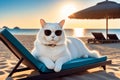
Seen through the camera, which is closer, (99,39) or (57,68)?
(57,68)

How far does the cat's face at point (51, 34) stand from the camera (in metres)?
4.32

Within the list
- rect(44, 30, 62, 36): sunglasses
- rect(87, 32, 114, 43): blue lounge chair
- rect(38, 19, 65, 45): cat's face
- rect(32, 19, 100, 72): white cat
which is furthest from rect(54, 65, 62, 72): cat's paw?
rect(87, 32, 114, 43): blue lounge chair

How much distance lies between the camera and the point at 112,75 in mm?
5109

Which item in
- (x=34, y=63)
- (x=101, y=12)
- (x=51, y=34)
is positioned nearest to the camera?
(x=34, y=63)

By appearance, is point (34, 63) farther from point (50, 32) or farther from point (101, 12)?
point (101, 12)

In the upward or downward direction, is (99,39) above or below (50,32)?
below

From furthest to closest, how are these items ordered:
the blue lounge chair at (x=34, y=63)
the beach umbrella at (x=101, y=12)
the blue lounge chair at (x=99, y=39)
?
the beach umbrella at (x=101, y=12) < the blue lounge chair at (x=99, y=39) < the blue lounge chair at (x=34, y=63)

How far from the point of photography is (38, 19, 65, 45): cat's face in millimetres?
4320

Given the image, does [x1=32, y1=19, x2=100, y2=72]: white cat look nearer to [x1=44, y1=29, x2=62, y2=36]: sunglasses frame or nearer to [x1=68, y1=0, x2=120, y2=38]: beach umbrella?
[x1=44, y1=29, x2=62, y2=36]: sunglasses frame

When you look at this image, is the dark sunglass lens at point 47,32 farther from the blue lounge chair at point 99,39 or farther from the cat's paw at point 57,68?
the blue lounge chair at point 99,39

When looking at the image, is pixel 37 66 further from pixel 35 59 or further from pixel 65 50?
pixel 65 50

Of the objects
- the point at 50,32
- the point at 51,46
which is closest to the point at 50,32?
the point at 50,32

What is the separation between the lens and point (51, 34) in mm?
4320

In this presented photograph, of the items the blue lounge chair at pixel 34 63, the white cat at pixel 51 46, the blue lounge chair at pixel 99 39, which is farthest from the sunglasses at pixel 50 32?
the blue lounge chair at pixel 99 39
